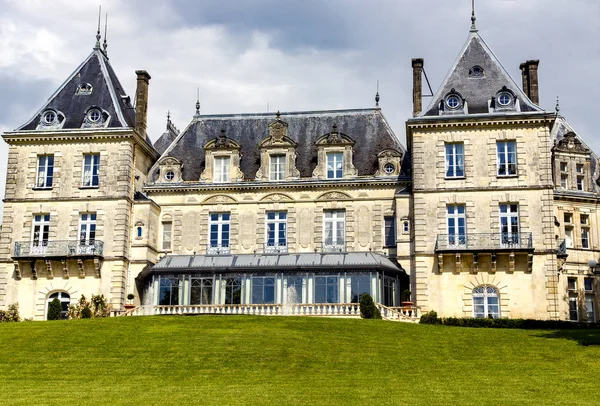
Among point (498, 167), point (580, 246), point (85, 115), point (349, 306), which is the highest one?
point (85, 115)

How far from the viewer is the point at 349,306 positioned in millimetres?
35656

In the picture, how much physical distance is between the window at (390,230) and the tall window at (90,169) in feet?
44.9

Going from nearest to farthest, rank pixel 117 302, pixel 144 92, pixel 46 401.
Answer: pixel 46 401
pixel 117 302
pixel 144 92

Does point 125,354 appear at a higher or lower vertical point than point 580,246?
lower

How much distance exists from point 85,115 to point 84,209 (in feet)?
15.2

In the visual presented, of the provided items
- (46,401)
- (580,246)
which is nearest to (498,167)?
(580,246)

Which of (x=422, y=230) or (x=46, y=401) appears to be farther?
(x=422, y=230)

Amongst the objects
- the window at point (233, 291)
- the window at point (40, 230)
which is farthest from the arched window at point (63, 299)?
the window at point (233, 291)

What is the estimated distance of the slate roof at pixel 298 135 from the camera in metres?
41.2

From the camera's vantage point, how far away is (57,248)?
38.9m

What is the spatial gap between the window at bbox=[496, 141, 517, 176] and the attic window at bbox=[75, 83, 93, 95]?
65.2 ft

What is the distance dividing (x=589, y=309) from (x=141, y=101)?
79.7 feet

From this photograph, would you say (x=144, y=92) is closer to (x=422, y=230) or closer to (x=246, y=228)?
(x=246, y=228)

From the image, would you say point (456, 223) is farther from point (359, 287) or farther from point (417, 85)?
point (417, 85)
